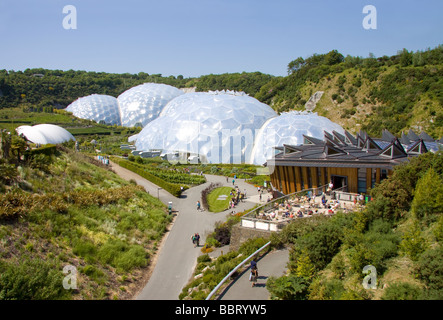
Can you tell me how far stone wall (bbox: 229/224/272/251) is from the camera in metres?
16.3

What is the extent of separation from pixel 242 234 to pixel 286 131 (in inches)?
921

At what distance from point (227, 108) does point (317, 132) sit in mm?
12073

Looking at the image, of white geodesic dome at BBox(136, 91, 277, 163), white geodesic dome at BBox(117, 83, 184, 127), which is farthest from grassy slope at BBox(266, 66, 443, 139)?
white geodesic dome at BBox(117, 83, 184, 127)

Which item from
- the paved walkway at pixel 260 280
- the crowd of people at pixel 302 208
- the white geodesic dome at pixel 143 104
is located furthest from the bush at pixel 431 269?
the white geodesic dome at pixel 143 104

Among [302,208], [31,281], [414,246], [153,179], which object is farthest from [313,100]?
[31,281]

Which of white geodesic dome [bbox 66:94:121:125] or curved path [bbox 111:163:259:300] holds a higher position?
white geodesic dome [bbox 66:94:121:125]

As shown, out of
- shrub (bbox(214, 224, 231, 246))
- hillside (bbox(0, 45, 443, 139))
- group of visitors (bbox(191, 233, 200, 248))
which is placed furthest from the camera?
hillside (bbox(0, 45, 443, 139))

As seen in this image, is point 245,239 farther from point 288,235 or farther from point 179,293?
point 179,293

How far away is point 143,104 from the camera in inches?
3031

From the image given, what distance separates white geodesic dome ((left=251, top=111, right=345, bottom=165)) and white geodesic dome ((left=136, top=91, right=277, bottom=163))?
168cm

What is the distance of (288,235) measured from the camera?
15.0 metres

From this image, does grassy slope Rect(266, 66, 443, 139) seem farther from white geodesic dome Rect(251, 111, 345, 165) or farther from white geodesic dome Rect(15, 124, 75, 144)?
white geodesic dome Rect(15, 124, 75, 144)

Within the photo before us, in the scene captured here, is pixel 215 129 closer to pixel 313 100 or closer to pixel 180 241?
pixel 180 241

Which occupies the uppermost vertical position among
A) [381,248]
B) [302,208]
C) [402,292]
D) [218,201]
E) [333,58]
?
[333,58]
